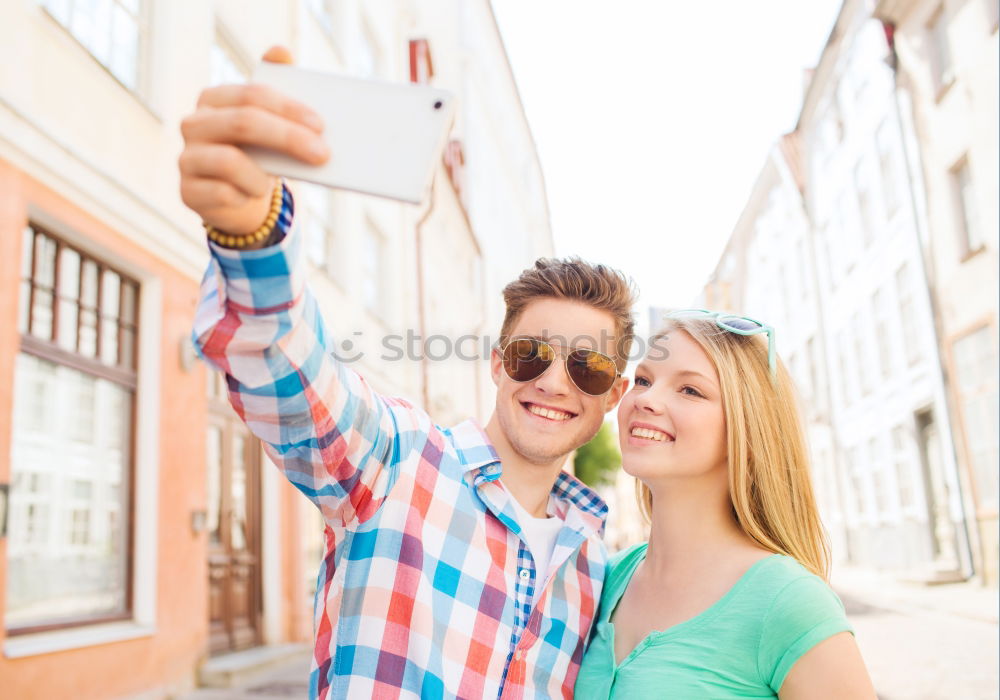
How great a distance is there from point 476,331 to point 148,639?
17041mm

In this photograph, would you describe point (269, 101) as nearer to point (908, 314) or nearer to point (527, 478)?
point (527, 478)

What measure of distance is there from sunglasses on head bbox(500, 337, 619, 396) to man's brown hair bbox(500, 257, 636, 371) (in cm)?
13

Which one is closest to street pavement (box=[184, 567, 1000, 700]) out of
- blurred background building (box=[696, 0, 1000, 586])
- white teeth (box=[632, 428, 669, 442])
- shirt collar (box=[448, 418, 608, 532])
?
blurred background building (box=[696, 0, 1000, 586])

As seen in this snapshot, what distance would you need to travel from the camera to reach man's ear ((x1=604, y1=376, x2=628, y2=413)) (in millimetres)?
2631

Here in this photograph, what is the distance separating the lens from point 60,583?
5.52 m

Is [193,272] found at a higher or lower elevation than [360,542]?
higher

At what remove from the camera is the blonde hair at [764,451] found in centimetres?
233

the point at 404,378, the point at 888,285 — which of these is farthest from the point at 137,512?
the point at 888,285

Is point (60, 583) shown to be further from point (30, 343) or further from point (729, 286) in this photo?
point (729, 286)

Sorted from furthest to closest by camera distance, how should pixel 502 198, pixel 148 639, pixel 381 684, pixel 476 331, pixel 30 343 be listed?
pixel 502 198
pixel 476 331
pixel 148 639
pixel 30 343
pixel 381 684

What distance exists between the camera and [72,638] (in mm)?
5320

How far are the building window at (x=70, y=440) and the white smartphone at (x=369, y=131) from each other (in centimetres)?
478

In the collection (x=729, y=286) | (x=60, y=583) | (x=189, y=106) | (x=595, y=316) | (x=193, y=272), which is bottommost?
(x=60, y=583)

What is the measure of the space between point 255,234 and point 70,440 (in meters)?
5.30
